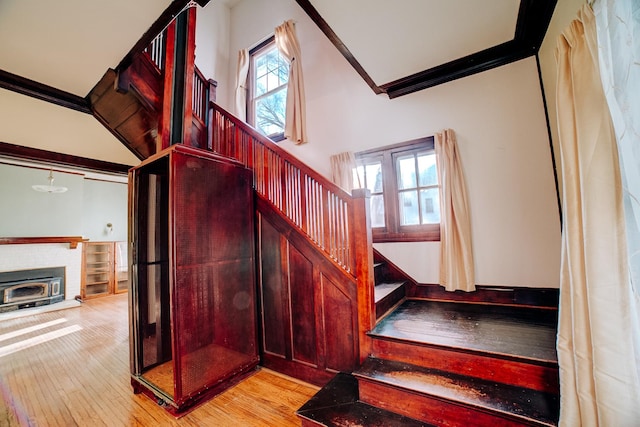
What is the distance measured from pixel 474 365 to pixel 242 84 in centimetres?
540

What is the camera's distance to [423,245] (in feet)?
9.89

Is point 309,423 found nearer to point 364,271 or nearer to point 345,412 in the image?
point 345,412

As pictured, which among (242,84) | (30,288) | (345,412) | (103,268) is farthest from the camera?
(103,268)

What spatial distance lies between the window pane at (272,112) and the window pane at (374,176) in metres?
1.95

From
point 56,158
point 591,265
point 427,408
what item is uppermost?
point 56,158

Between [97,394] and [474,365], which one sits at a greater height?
[474,365]

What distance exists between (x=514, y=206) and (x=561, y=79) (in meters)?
1.48

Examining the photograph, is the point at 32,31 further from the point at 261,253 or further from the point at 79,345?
the point at 79,345

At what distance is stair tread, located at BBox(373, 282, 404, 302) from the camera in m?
2.42

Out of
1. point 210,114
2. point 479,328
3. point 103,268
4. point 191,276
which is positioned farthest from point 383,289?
point 103,268

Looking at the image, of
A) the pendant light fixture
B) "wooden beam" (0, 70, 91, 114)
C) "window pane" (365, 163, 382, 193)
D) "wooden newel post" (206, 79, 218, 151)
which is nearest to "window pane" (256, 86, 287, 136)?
"wooden newel post" (206, 79, 218, 151)

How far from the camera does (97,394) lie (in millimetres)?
2207

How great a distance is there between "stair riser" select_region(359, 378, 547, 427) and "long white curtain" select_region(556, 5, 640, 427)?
319mm

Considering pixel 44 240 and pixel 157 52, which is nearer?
pixel 157 52
